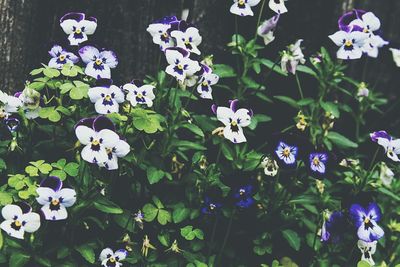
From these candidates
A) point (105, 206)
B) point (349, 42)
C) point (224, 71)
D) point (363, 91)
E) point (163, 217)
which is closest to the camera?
point (105, 206)

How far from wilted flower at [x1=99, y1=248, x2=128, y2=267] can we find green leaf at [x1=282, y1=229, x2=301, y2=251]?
0.74 metres

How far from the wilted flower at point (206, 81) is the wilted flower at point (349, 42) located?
572 millimetres

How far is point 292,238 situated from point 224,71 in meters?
0.83

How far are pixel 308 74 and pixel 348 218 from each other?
3.26 ft

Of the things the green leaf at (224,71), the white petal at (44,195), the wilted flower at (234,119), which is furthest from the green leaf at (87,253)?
the green leaf at (224,71)

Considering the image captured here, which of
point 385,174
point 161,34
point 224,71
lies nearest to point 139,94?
point 161,34

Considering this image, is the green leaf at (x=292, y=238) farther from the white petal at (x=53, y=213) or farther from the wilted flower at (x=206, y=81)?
the white petal at (x=53, y=213)

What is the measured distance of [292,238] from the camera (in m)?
2.93

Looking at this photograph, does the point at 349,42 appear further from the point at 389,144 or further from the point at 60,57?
the point at 60,57

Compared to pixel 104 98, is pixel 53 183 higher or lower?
lower

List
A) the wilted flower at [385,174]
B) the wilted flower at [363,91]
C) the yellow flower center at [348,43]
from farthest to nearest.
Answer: the wilted flower at [363,91], the yellow flower center at [348,43], the wilted flower at [385,174]

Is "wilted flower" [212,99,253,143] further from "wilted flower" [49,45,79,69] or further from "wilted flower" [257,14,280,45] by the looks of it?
"wilted flower" [49,45,79,69]

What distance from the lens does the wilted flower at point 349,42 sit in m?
3.03

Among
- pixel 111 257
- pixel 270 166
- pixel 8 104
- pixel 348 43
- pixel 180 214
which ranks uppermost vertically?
pixel 348 43
